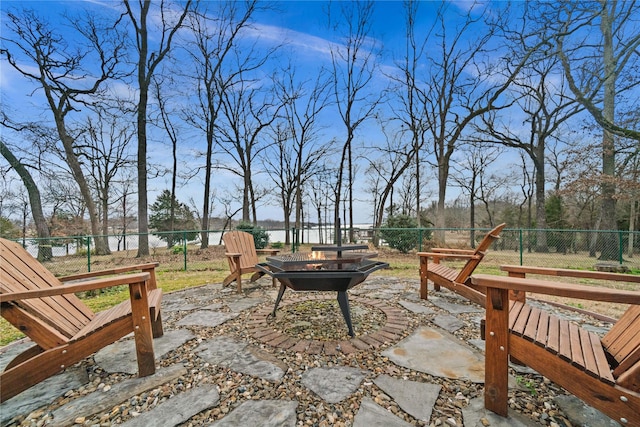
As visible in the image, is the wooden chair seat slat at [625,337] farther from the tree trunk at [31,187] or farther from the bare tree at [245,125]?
the bare tree at [245,125]

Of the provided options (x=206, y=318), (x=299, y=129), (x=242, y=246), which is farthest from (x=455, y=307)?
(x=299, y=129)

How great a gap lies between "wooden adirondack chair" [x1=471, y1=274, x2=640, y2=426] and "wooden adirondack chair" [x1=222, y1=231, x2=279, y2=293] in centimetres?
290

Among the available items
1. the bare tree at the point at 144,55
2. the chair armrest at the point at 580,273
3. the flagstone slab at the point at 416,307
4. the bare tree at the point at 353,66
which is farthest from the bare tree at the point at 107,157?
the chair armrest at the point at 580,273

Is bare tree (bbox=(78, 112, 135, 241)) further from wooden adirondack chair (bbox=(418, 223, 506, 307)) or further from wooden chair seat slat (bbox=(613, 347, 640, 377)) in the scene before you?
wooden chair seat slat (bbox=(613, 347, 640, 377))

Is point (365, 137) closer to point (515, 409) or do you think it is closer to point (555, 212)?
point (555, 212)

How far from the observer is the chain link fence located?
21.5 feet

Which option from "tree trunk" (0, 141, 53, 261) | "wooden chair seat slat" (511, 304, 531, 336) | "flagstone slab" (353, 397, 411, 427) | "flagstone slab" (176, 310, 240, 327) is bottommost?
"flagstone slab" (353, 397, 411, 427)

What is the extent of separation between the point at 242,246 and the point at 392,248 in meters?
6.67

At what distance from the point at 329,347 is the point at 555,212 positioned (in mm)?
20882

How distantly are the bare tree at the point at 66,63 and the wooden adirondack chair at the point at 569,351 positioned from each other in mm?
12207

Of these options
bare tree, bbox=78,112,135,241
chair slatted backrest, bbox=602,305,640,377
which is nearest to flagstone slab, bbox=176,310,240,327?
chair slatted backrest, bbox=602,305,640,377

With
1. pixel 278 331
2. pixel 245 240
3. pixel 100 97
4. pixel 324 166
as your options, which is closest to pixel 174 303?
pixel 245 240

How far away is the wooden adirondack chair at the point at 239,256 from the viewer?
155 inches

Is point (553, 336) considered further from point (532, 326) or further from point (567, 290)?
→ point (567, 290)
